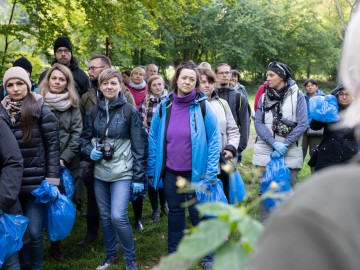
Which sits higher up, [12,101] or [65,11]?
[65,11]

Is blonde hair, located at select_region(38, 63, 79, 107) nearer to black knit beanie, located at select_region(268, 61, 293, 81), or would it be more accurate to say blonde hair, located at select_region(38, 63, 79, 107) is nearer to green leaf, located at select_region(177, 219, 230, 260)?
black knit beanie, located at select_region(268, 61, 293, 81)

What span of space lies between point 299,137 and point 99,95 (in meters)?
2.29

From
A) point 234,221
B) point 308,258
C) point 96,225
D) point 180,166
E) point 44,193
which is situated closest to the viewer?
point 308,258

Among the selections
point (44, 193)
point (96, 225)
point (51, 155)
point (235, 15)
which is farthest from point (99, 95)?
point (235, 15)

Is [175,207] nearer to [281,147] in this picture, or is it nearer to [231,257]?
[281,147]

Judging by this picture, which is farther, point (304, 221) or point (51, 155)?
point (51, 155)

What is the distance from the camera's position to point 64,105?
4.83 metres

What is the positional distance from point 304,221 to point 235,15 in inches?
1428

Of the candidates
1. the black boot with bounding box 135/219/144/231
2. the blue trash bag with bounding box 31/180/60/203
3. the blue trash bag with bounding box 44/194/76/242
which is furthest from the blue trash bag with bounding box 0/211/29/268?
the black boot with bounding box 135/219/144/231

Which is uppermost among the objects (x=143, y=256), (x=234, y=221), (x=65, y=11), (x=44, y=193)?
(x=65, y=11)

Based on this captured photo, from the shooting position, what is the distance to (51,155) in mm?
4133

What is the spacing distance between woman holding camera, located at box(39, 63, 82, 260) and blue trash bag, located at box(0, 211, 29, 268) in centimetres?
118

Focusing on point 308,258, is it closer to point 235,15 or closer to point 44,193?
point 44,193

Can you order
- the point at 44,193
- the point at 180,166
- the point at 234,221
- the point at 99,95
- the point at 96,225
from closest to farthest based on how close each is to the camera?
the point at 234,221 → the point at 44,193 → the point at 180,166 → the point at 99,95 → the point at 96,225
